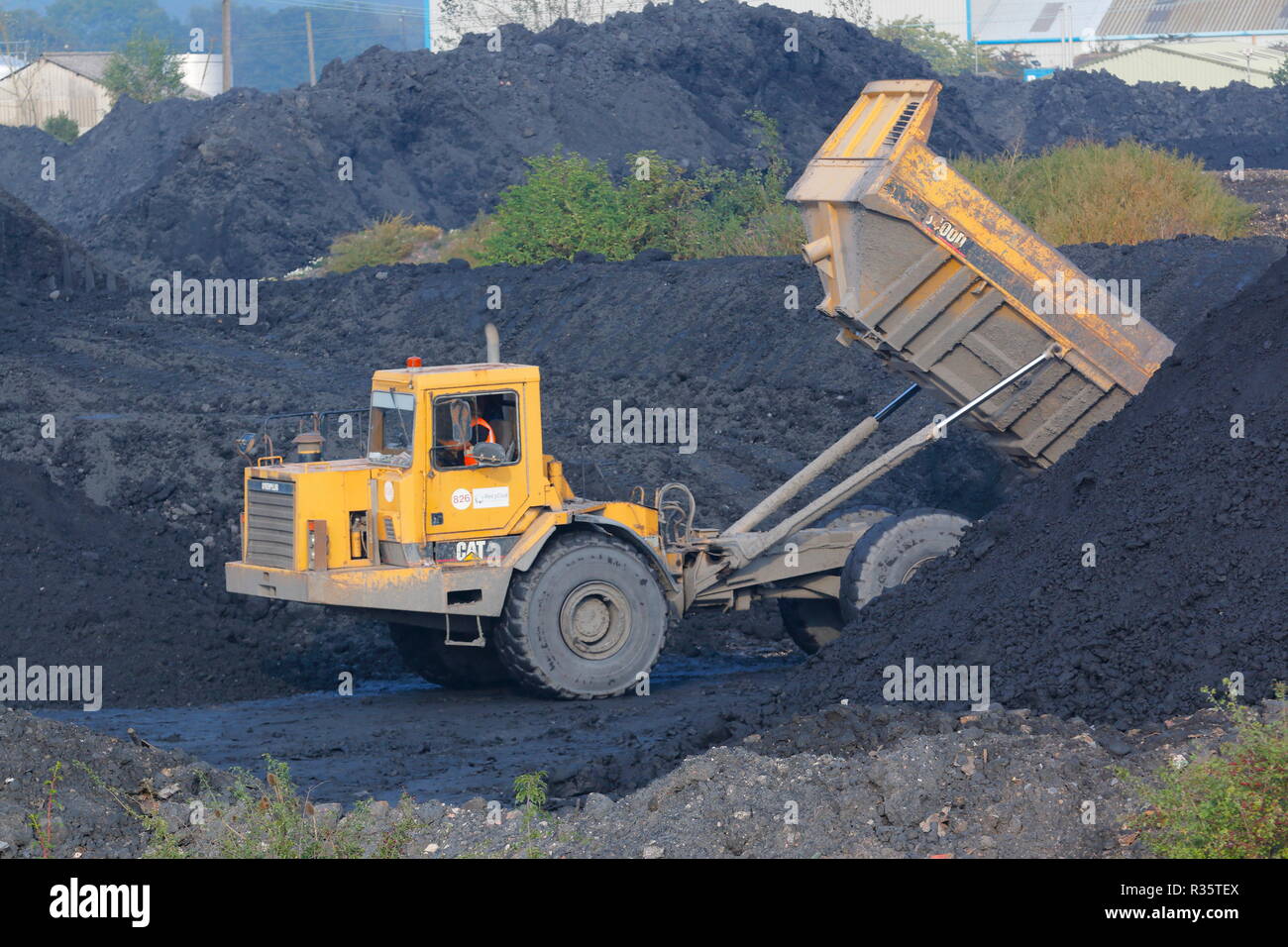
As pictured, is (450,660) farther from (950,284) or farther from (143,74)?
(143,74)

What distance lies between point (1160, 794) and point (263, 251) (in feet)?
95.4

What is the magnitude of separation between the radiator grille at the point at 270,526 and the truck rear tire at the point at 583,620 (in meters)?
1.41

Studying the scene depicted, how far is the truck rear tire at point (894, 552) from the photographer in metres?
10.8

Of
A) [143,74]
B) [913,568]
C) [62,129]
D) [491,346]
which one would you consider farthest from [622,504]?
[143,74]

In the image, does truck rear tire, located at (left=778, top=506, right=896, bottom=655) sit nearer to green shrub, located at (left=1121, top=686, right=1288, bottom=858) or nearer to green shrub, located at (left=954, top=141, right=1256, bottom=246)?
green shrub, located at (left=1121, top=686, right=1288, bottom=858)

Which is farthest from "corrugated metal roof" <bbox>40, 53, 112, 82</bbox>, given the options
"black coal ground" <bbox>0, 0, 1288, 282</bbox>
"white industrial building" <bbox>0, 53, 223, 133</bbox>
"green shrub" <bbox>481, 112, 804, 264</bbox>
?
"green shrub" <bbox>481, 112, 804, 264</bbox>

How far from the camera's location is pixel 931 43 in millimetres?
57594

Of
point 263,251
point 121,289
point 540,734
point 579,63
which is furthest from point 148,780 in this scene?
point 579,63

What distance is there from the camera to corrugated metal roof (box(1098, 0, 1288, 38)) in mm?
58344

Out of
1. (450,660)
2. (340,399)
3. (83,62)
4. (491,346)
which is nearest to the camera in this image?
(491,346)

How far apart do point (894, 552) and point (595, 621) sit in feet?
6.65

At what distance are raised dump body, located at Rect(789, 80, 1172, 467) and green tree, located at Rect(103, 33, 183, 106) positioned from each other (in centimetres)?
5183

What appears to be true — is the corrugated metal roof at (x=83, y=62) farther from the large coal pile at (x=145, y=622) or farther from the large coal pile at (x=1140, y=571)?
the large coal pile at (x=1140, y=571)
